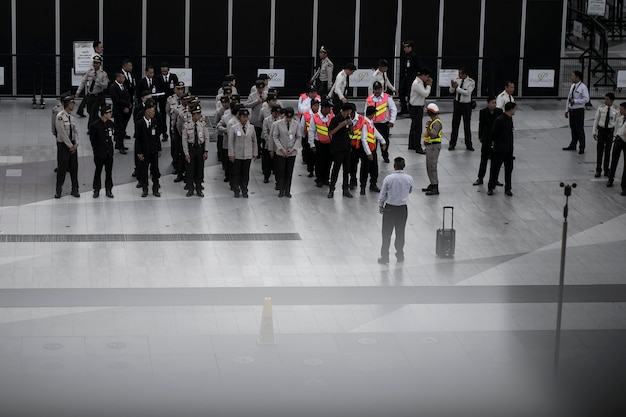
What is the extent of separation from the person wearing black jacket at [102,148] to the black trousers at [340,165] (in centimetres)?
423

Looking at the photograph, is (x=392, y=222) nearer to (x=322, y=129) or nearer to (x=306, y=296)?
(x=306, y=296)

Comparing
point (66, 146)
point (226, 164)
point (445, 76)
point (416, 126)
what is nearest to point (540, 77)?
point (445, 76)

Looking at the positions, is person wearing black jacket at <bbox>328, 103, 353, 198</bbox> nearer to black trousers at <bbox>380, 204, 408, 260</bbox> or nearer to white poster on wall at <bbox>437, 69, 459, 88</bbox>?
black trousers at <bbox>380, 204, 408, 260</bbox>

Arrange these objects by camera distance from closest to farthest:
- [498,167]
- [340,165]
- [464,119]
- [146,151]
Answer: [146,151], [340,165], [498,167], [464,119]

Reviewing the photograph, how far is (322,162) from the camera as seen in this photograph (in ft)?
82.0

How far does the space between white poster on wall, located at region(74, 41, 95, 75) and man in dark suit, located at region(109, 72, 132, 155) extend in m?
4.51

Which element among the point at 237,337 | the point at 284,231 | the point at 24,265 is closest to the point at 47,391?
the point at 237,337

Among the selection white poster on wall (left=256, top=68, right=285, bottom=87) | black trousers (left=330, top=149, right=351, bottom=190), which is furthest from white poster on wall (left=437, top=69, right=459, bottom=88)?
black trousers (left=330, top=149, right=351, bottom=190)

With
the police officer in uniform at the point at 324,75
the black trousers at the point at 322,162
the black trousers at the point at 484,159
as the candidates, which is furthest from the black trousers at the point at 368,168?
the police officer in uniform at the point at 324,75

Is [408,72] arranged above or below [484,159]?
above

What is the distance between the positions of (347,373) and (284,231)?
27.7ft

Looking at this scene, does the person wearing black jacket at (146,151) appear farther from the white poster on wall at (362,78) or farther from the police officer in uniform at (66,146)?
the white poster on wall at (362,78)

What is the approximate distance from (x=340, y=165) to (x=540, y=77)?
1223 cm

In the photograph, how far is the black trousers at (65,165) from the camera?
23438 mm
